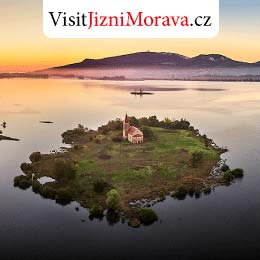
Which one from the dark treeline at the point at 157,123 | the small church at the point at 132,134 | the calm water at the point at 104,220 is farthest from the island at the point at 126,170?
the calm water at the point at 104,220

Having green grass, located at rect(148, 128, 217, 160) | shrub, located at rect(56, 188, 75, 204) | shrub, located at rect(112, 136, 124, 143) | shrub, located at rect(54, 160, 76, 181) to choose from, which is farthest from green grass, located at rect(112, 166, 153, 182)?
shrub, located at rect(112, 136, 124, 143)

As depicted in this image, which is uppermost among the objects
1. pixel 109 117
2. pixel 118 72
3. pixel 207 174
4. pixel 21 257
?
pixel 118 72

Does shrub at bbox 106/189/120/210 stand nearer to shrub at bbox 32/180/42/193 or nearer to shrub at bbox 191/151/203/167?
shrub at bbox 32/180/42/193

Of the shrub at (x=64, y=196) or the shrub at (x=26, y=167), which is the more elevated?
the shrub at (x=26, y=167)

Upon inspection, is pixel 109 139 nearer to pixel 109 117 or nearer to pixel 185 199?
pixel 109 117

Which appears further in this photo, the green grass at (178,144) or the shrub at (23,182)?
the green grass at (178,144)

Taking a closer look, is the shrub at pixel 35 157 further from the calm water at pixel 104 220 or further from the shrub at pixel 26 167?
the shrub at pixel 26 167

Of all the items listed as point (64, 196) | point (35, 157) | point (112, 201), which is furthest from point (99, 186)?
point (35, 157)

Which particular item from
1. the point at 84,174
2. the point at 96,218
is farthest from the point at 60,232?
the point at 84,174
